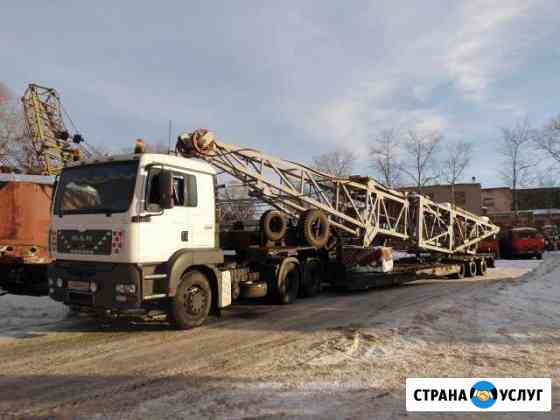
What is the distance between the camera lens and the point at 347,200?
11539 millimetres

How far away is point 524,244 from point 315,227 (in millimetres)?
19349

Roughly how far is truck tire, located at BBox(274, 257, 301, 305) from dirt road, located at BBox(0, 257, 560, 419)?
758 millimetres

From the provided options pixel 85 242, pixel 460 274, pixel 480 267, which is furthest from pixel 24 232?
pixel 480 267

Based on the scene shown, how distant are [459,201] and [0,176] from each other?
5262 cm

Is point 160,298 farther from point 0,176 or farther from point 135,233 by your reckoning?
point 0,176

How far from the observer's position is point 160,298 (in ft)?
21.6

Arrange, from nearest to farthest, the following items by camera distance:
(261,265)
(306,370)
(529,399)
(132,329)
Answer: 1. (529,399)
2. (306,370)
3. (132,329)
4. (261,265)

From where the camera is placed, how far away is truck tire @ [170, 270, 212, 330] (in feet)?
22.4

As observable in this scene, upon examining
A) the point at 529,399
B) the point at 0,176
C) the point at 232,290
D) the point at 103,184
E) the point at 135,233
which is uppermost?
the point at 0,176

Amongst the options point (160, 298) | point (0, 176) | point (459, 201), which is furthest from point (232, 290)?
point (459, 201)

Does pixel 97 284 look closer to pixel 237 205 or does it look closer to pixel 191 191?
pixel 191 191

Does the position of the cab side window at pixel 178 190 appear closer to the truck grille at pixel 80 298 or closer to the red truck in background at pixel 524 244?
the truck grille at pixel 80 298

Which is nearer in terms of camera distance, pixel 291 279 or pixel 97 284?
pixel 97 284

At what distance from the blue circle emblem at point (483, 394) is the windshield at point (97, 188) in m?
4.95
